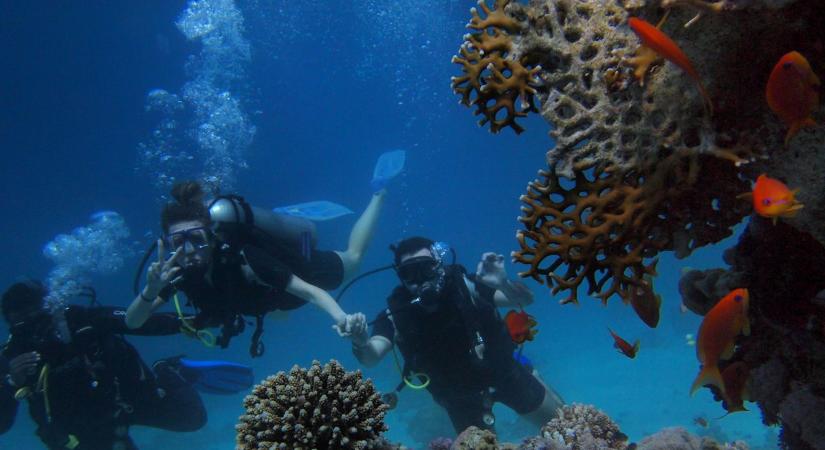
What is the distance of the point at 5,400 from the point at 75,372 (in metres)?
1.58

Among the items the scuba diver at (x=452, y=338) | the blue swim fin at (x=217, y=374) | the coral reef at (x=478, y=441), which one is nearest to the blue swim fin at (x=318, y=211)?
the blue swim fin at (x=217, y=374)

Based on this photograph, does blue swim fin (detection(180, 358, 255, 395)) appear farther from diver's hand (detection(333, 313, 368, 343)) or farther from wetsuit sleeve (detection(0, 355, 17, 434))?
diver's hand (detection(333, 313, 368, 343))

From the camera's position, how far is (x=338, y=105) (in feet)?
131

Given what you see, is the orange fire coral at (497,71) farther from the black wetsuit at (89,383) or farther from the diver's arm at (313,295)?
the black wetsuit at (89,383)

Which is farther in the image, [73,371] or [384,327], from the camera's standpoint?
[73,371]

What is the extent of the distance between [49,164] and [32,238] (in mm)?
9273

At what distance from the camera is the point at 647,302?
2949 millimetres

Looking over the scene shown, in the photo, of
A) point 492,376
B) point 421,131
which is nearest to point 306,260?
point 492,376

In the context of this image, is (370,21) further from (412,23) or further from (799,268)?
(799,268)

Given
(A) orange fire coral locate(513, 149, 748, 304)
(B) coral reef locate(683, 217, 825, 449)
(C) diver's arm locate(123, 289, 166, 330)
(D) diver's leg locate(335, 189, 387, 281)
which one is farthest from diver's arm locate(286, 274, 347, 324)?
(B) coral reef locate(683, 217, 825, 449)

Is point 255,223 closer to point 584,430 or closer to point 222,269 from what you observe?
point 222,269

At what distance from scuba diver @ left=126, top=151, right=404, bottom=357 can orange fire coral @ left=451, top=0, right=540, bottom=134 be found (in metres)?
4.11

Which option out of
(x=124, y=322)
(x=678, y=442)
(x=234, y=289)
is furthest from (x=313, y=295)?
(x=678, y=442)

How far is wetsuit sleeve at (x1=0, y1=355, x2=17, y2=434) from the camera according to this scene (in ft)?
26.9
